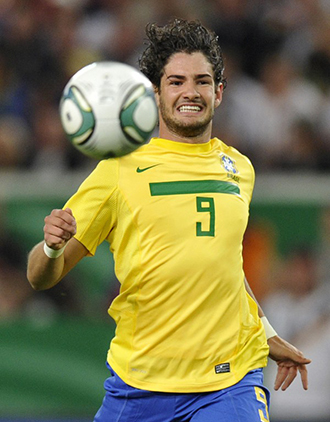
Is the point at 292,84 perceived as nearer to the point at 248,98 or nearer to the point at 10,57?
the point at 248,98

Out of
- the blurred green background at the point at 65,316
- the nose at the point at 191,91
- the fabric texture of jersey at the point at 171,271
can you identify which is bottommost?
the blurred green background at the point at 65,316

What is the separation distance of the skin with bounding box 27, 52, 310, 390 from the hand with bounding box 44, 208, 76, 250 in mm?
297

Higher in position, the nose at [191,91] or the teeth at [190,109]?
the nose at [191,91]

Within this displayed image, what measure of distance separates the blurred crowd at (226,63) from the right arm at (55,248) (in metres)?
5.78

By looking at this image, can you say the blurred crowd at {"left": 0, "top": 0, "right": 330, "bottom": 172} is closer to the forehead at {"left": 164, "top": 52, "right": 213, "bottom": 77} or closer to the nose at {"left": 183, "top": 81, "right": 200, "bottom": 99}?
the forehead at {"left": 164, "top": 52, "right": 213, "bottom": 77}

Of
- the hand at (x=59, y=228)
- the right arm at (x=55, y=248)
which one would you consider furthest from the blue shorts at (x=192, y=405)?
the hand at (x=59, y=228)

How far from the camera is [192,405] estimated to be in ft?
15.6

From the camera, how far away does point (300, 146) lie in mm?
11031

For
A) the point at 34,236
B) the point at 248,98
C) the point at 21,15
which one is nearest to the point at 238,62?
the point at 248,98

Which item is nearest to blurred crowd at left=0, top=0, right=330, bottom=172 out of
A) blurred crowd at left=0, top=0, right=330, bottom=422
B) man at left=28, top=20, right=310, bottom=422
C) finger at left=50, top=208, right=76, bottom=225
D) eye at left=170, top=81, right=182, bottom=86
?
blurred crowd at left=0, top=0, right=330, bottom=422

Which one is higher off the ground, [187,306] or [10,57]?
[10,57]

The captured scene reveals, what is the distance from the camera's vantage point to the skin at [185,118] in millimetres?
4766

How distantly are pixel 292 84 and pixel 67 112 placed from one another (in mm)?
7467

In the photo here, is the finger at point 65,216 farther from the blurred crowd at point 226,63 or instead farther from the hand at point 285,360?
the blurred crowd at point 226,63
